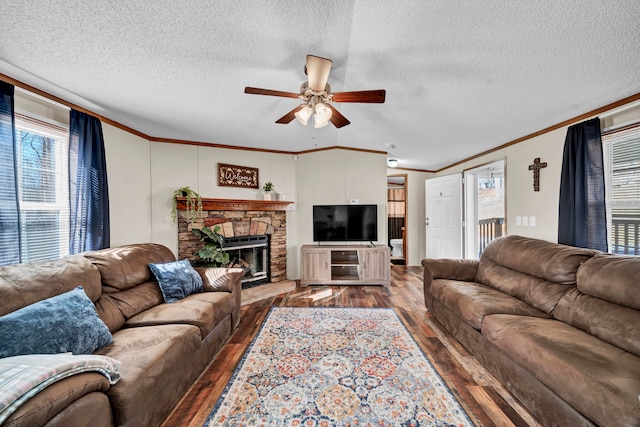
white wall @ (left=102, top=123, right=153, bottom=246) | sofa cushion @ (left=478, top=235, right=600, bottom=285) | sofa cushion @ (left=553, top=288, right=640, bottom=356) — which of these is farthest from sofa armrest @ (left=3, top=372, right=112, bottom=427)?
sofa cushion @ (left=478, top=235, right=600, bottom=285)

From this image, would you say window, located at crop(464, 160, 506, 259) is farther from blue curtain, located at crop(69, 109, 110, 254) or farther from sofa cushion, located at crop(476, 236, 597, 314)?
blue curtain, located at crop(69, 109, 110, 254)

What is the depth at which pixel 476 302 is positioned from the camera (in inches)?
85.6

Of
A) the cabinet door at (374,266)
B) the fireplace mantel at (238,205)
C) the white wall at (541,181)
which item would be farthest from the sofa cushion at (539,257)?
the fireplace mantel at (238,205)

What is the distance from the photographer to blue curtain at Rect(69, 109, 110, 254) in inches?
94.2

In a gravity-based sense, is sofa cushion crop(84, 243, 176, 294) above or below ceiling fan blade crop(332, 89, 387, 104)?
below

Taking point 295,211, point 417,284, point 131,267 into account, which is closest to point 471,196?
point 417,284

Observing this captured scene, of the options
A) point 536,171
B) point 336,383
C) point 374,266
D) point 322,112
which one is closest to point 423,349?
point 336,383

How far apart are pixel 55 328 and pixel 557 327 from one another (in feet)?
10.7

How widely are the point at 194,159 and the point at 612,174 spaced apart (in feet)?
16.9

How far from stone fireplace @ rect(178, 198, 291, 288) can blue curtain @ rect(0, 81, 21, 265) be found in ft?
5.51

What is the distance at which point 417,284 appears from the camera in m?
4.31

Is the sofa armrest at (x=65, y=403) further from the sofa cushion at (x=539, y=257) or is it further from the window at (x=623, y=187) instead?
the window at (x=623, y=187)

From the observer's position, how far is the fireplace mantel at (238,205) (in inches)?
145

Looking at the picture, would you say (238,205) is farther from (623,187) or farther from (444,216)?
(623,187)
